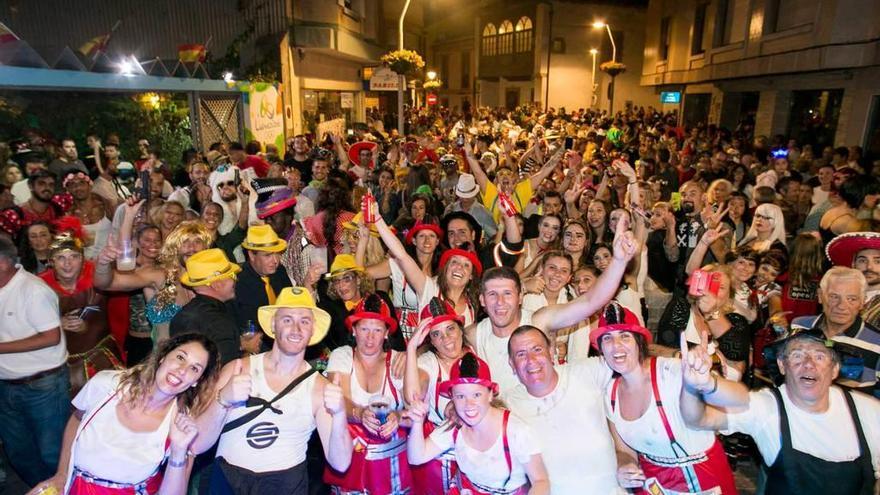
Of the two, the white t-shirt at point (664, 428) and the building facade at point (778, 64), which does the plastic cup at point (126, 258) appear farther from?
the building facade at point (778, 64)

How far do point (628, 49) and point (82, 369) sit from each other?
131 ft

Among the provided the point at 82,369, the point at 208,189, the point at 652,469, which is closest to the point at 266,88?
the point at 208,189

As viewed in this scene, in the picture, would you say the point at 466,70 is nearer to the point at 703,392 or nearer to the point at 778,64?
the point at 778,64

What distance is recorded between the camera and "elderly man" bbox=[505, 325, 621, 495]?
276cm

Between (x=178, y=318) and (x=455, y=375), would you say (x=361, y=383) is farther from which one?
(x=178, y=318)

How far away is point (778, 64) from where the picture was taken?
15211 millimetres

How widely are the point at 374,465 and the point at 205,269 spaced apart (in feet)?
5.60

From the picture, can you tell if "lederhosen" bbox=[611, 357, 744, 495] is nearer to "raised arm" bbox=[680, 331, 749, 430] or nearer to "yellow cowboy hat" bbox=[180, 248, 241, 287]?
"raised arm" bbox=[680, 331, 749, 430]

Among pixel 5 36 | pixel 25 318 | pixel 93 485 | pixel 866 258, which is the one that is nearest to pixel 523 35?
pixel 5 36

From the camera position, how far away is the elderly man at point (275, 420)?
2.78 meters

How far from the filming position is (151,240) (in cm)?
455

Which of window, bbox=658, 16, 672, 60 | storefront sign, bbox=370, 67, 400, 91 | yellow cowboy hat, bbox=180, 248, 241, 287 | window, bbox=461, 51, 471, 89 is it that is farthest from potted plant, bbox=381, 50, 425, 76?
window, bbox=461, 51, 471, 89

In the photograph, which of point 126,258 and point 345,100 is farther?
point 345,100

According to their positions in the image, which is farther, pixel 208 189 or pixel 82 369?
pixel 208 189
